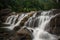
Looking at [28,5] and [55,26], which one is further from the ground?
[28,5]

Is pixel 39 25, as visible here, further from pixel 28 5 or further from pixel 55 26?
pixel 28 5

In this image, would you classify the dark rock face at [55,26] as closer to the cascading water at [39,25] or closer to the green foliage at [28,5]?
the cascading water at [39,25]

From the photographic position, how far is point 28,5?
32750mm

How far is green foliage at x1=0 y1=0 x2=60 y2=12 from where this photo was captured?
29084mm

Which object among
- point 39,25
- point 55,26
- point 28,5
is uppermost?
point 28,5

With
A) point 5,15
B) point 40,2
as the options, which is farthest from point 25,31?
point 40,2

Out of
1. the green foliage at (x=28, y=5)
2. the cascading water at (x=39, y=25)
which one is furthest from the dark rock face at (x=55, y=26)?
the green foliage at (x=28, y=5)

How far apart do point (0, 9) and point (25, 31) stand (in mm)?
15371

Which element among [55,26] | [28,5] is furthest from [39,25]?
[28,5]

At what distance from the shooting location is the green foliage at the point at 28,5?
95.4ft

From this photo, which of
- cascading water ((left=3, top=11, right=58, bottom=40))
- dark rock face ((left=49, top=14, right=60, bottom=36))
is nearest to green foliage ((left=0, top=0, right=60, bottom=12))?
cascading water ((left=3, top=11, right=58, bottom=40))

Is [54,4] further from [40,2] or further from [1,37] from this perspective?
[1,37]

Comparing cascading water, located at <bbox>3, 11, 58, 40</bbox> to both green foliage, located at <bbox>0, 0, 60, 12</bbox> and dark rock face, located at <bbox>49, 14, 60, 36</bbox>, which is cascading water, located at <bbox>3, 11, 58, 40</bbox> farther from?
green foliage, located at <bbox>0, 0, 60, 12</bbox>

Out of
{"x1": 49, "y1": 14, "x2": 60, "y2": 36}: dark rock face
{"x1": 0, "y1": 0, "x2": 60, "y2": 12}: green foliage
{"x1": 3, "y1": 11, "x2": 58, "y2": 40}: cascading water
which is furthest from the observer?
{"x1": 0, "y1": 0, "x2": 60, "y2": 12}: green foliage
